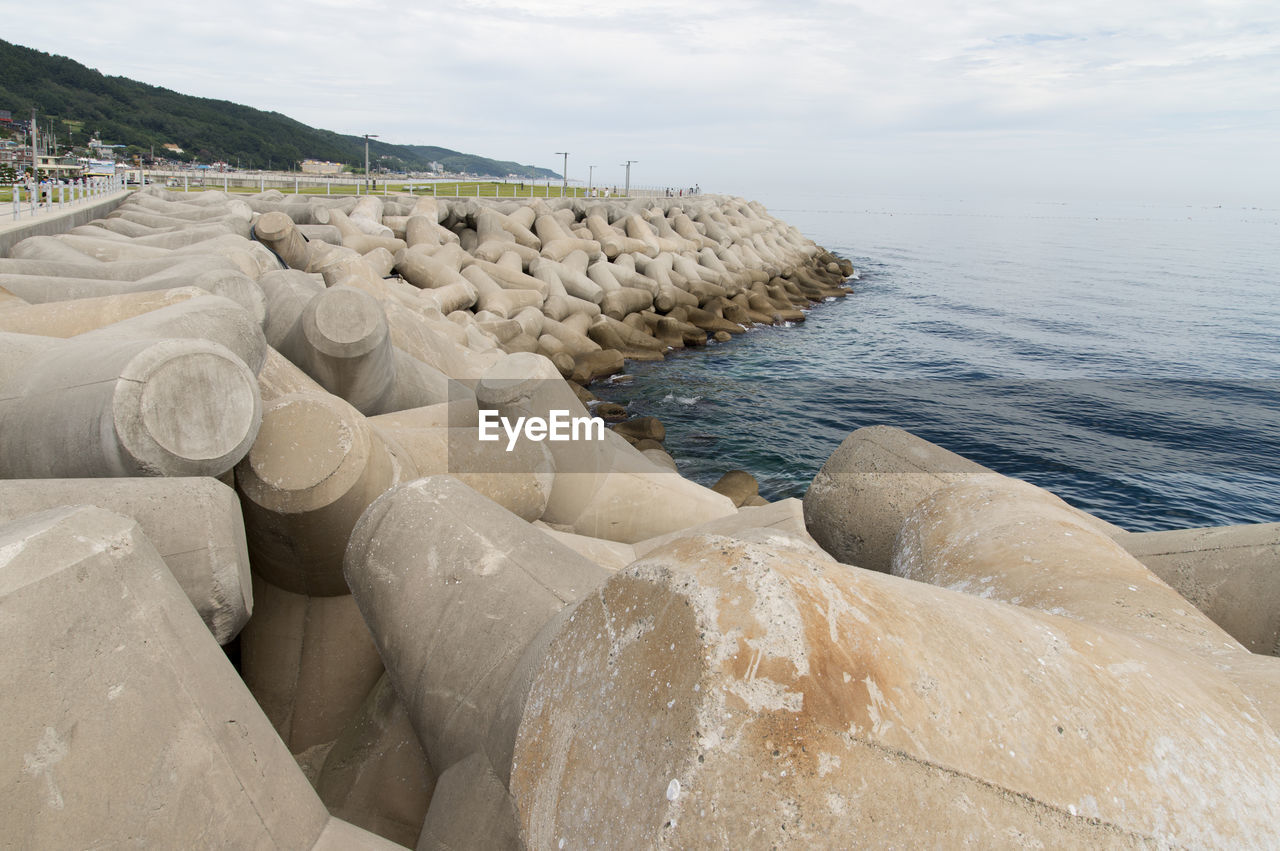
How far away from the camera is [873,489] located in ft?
12.3

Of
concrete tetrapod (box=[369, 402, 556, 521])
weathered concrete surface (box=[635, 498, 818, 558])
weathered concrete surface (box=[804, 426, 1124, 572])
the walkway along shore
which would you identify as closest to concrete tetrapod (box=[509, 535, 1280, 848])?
the walkway along shore

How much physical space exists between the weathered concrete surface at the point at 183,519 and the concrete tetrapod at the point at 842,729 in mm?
1485

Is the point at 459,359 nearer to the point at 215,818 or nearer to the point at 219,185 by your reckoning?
the point at 215,818

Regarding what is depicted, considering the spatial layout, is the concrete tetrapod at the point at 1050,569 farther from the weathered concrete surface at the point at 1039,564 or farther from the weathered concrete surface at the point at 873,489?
the weathered concrete surface at the point at 873,489

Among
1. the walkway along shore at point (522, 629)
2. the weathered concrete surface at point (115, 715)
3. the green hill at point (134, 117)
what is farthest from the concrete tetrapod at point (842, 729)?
the green hill at point (134, 117)

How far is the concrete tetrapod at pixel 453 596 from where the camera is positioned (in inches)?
102

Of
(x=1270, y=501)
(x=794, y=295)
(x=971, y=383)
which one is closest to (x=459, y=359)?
(x=1270, y=501)

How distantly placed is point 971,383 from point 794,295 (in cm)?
974

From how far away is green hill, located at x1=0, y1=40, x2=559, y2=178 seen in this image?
84.9m

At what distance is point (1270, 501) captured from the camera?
10.5 m

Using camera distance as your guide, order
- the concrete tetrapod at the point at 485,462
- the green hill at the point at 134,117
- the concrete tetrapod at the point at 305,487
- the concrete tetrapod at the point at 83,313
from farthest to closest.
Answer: the green hill at the point at 134,117
the concrete tetrapod at the point at 485,462
the concrete tetrapod at the point at 83,313
the concrete tetrapod at the point at 305,487

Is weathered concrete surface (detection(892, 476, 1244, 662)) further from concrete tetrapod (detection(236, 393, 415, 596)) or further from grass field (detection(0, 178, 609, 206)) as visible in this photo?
grass field (detection(0, 178, 609, 206))

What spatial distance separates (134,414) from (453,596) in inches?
51.4

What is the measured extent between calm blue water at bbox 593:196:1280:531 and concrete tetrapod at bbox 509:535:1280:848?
26.8 ft
